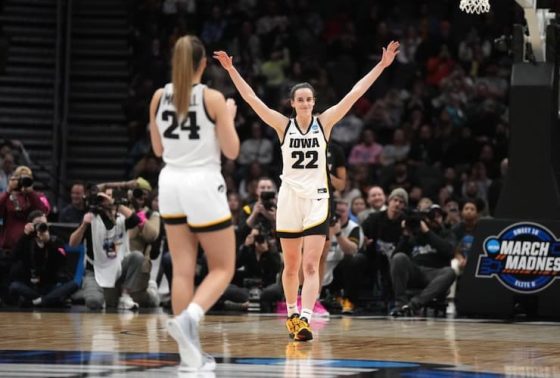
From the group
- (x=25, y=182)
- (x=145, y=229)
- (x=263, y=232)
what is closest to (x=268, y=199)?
(x=263, y=232)

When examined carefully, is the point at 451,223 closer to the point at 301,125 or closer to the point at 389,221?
the point at 389,221

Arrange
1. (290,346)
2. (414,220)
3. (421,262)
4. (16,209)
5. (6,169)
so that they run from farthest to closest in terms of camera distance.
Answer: (6,169), (16,209), (421,262), (414,220), (290,346)

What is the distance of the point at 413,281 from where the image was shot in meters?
15.1

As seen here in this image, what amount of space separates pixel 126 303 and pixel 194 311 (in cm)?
813

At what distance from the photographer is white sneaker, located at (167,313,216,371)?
25.3 ft

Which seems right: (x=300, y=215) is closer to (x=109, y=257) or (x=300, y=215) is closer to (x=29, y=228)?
(x=109, y=257)

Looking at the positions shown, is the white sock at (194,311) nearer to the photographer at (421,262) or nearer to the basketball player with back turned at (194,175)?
the basketball player with back turned at (194,175)

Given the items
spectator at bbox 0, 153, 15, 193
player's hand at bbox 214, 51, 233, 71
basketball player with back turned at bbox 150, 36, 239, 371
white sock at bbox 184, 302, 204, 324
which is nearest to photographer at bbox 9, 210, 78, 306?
spectator at bbox 0, 153, 15, 193

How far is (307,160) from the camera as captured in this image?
11.1 m

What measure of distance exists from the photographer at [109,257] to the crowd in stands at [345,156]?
0.06 ft

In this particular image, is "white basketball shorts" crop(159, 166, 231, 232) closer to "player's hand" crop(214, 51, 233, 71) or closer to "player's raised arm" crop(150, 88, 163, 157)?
"player's raised arm" crop(150, 88, 163, 157)

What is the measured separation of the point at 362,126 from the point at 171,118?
44.5ft

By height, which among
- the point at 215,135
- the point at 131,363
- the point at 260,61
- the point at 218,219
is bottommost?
the point at 131,363

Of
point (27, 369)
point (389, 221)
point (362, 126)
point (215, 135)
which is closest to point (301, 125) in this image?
point (215, 135)
